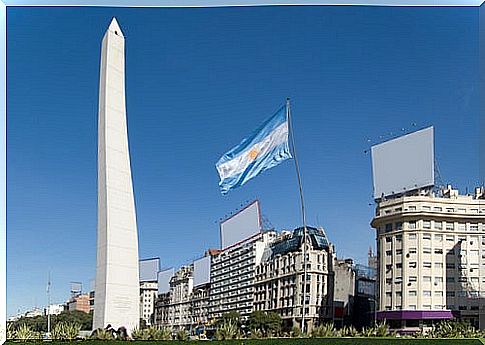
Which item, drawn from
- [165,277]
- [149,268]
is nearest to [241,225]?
[165,277]

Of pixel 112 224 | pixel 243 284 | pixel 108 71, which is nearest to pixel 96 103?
pixel 108 71

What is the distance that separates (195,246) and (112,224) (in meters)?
0.88

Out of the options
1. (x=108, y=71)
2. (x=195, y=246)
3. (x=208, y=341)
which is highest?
(x=108, y=71)

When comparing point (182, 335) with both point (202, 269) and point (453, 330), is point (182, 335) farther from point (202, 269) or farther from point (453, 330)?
point (453, 330)

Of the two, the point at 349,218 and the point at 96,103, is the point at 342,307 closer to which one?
the point at 349,218

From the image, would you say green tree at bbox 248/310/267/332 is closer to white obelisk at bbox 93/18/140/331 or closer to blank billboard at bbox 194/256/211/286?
blank billboard at bbox 194/256/211/286

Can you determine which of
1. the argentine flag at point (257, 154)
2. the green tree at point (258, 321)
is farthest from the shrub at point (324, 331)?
the argentine flag at point (257, 154)

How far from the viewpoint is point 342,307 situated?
10078 mm

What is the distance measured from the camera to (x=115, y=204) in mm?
10164

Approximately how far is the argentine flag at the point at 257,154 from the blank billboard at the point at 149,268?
1.02 m

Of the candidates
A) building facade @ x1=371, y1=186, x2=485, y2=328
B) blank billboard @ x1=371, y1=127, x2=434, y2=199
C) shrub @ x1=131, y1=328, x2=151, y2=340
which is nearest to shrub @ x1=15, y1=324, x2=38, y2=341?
shrub @ x1=131, y1=328, x2=151, y2=340

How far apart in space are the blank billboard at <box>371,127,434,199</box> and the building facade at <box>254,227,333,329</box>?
2.63 ft

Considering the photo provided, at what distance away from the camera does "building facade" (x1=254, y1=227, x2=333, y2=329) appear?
10062mm

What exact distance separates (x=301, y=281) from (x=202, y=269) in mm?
1048
